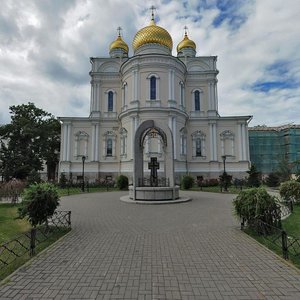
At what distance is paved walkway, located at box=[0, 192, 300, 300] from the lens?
401 centimetres

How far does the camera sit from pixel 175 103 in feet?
97.9

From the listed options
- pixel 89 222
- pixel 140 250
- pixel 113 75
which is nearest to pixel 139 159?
pixel 89 222

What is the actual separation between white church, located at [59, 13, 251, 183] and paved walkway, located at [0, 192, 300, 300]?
69.9 ft

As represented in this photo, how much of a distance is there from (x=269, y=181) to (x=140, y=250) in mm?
26604

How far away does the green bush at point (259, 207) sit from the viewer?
7445 millimetres

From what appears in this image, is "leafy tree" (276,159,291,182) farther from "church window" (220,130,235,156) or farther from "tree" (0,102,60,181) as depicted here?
"tree" (0,102,60,181)

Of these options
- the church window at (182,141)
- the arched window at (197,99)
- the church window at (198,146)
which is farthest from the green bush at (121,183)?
the arched window at (197,99)

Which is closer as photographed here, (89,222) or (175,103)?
(89,222)

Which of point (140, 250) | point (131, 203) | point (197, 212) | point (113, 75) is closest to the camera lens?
point (140, 250)

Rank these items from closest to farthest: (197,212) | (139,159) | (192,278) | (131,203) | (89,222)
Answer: (192,278) < (89,222) < (197,212) < (131,203) < (139,159)

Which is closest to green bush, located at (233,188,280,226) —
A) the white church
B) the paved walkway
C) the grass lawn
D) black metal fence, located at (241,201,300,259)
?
black metal fence, located at (241,201,300,259)

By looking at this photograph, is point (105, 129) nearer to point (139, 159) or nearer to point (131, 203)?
point (139, 159)

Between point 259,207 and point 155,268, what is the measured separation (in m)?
4.14

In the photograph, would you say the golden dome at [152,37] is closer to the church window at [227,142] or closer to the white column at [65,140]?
the church window at [227,142]
